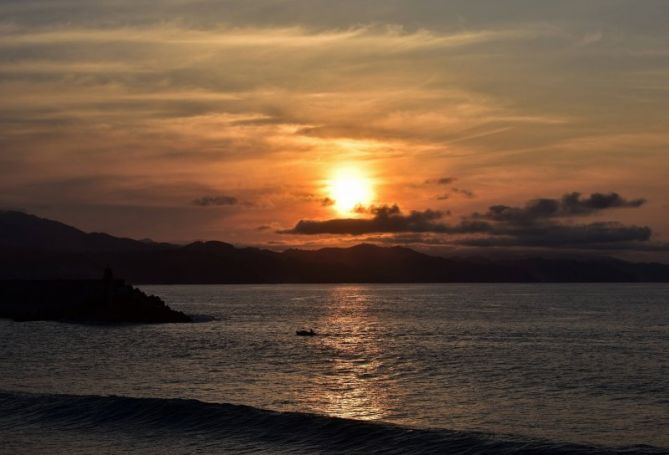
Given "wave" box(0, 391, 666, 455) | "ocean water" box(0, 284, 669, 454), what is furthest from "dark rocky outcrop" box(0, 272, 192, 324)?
"wave" box(0, 391, 666, 455)

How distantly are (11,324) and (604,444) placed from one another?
102930 millimetres

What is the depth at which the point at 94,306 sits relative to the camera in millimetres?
131000

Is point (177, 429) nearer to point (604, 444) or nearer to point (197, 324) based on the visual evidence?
point (604, 444)

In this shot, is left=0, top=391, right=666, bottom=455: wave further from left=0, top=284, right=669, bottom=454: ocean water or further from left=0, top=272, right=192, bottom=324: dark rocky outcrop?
left=0, top=272, right=192, bottom=324: dark rocky outcrop

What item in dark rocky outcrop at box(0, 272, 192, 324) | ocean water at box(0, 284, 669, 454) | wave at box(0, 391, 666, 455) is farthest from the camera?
dark rocky outcrop at box(0, 272, 192, 324)

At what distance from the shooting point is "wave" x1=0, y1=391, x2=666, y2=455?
37.7 m

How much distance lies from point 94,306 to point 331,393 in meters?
85.1

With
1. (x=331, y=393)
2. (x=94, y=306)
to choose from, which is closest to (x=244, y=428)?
(x=331, y=393)

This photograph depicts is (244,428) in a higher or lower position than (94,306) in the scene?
lower

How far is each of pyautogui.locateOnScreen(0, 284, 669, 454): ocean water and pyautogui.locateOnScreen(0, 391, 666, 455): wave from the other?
0.10 metres

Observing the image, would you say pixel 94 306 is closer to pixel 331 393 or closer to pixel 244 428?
pixel 331 393

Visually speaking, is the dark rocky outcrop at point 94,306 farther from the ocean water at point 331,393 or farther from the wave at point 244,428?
the wave at point 244,428

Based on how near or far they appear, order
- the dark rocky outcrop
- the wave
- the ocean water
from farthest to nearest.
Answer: the dark rocky outcrop
the ocean water
the wave

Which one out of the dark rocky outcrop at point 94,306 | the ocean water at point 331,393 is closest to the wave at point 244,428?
the ocean water at point 331,393
